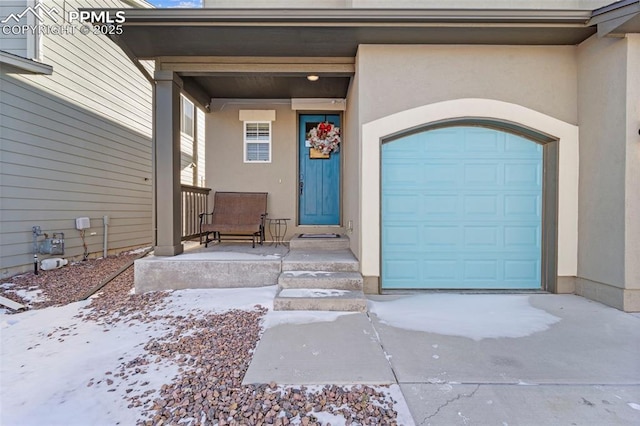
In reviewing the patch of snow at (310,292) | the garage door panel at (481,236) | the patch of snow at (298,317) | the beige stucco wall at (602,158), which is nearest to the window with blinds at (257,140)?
the patch of snow at (310,292)

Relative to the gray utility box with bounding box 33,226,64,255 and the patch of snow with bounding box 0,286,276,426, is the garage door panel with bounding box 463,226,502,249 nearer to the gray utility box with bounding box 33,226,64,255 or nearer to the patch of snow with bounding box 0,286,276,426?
the patch of snow with bounding box 0,286,276,426

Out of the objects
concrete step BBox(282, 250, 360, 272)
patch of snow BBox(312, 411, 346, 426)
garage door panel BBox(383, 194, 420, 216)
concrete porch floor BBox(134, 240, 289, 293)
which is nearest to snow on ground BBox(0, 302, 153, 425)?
concrete porch floor BBox(134, 240, 289, 293)

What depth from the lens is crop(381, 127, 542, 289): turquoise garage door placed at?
4.14m

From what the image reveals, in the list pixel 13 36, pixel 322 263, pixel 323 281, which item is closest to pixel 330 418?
pixel 323 281

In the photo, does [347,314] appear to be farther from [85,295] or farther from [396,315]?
[85,295]

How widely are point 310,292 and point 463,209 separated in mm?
2364

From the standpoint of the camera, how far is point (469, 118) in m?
3.97

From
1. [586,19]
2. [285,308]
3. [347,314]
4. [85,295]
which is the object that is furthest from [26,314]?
[586,19]

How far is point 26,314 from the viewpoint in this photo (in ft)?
11.0

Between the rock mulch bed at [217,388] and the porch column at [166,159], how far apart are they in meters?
1.31

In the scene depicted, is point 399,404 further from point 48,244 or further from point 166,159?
point 48,244

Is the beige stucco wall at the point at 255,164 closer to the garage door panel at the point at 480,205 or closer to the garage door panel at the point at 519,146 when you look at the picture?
the garage door panel at the point at 480,205

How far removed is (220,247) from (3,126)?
142 inches

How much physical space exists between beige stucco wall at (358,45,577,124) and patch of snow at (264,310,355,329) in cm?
245
